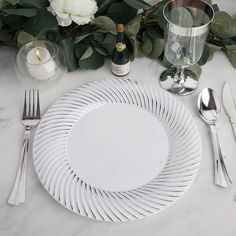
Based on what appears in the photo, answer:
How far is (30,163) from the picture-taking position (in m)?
0.56

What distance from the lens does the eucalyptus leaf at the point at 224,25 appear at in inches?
25.8

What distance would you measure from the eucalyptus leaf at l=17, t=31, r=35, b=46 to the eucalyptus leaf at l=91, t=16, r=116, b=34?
0.39 feet

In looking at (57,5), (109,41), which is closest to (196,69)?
(109,41)

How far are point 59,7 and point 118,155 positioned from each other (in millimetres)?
260

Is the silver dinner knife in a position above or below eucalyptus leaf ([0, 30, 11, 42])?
below

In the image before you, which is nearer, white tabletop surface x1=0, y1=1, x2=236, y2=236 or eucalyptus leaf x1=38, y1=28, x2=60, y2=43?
white tabletop surface x1=0, y1=1, x2=236, y2=236

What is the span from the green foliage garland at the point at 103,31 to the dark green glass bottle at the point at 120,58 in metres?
0.03

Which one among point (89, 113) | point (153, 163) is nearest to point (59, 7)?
point (89, 113)

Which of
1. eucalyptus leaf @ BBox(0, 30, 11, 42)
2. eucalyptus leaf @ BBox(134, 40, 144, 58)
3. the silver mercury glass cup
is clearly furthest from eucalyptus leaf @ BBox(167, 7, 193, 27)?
eucalyptus leaf @ BBox(0, 30, 11, 42)

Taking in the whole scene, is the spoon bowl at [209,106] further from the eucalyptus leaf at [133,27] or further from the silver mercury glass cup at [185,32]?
the eucalyptus leaf at [133,27]

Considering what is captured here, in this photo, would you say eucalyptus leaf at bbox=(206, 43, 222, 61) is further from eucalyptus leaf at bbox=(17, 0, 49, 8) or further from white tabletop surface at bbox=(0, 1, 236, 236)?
eucalyptus leaf at bbox=(17, 0, 49, 8)

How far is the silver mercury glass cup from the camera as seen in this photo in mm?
556

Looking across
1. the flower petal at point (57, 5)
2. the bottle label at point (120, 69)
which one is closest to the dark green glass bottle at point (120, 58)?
the bottle label at point (120, 69)

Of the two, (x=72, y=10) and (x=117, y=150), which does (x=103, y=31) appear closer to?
(x=72, y=10)
